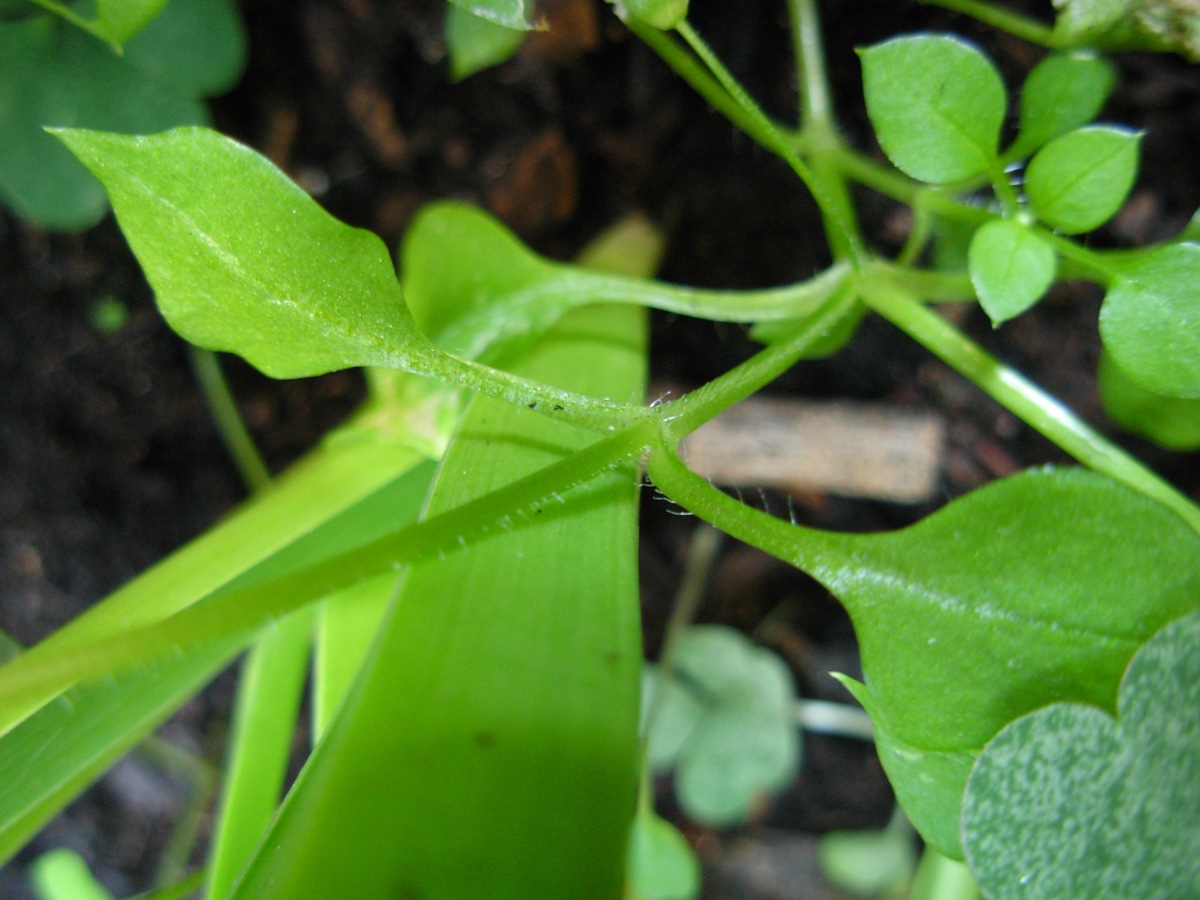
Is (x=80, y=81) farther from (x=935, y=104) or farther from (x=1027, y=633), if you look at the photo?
(x=1027, y=633)

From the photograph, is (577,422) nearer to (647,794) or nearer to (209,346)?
(209,346)

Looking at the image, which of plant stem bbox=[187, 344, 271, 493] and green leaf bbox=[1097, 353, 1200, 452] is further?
plant stem bbox=[187, 344, 271, 493]

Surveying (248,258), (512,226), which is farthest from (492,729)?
(512,226)

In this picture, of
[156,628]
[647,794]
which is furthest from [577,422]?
[647,794]

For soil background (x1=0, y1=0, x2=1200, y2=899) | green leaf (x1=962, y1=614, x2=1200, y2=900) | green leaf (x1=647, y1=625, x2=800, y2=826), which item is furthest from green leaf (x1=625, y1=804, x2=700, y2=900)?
green leaf (x1=962, y1=614, x2=1200, y2=900)

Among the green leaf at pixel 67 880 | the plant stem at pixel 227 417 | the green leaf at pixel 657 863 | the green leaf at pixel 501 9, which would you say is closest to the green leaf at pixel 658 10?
the green leaf at pixel 501 9

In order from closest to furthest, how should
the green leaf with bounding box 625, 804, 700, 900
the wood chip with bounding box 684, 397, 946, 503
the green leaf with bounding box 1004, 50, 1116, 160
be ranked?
the green leaf with bounding box 1004, 50, 1116, 160, the wood chip with bounding box 684, 397, 946, 503, the green leaf with bounding box 625, 804, 700, 900

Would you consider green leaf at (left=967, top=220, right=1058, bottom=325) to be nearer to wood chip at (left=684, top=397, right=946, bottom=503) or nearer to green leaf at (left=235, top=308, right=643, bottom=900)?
green leaf at (left=235, top=308, right=643, bottom=900)
